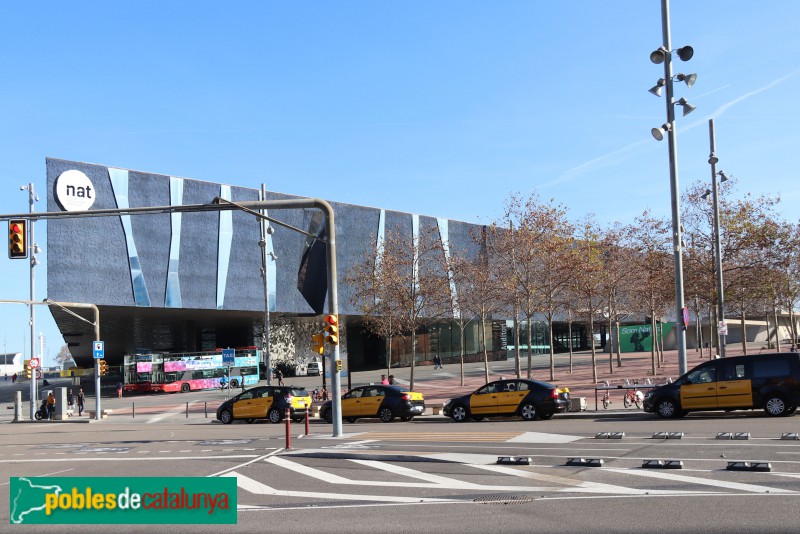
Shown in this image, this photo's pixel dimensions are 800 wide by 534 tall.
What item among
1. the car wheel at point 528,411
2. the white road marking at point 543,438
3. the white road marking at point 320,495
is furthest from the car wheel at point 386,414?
the white road marking at point 320,495

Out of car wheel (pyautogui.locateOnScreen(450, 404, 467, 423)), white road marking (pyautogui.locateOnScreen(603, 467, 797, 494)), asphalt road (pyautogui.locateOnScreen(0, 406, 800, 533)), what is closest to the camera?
asphalt road (pyautogui.locateOnScreen(0, 406, 800, 533))

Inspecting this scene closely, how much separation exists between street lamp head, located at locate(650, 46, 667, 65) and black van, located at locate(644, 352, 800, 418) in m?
8.79

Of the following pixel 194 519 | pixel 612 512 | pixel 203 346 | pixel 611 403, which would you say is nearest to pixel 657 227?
pixel 611 403

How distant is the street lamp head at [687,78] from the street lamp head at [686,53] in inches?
19.9

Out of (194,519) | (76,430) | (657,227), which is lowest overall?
(76,430)

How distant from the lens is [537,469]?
1359cm

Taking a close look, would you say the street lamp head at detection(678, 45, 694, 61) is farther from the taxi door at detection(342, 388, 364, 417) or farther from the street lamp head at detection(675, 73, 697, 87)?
the taxi door at detection(342, 388, 364, 417)

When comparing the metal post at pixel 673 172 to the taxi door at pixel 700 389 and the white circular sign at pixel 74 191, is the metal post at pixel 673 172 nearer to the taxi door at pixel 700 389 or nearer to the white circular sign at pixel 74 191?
the taxi door at pixel 700 389

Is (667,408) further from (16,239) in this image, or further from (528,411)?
(16,239)

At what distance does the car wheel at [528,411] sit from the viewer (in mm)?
25047

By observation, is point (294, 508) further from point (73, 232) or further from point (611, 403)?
point (73, 232)

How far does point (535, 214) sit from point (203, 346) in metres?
62.3

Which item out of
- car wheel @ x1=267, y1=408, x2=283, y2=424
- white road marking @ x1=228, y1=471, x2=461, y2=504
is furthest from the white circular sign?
white road marking @ x1=228, y1=471, x2=461, y2=504
